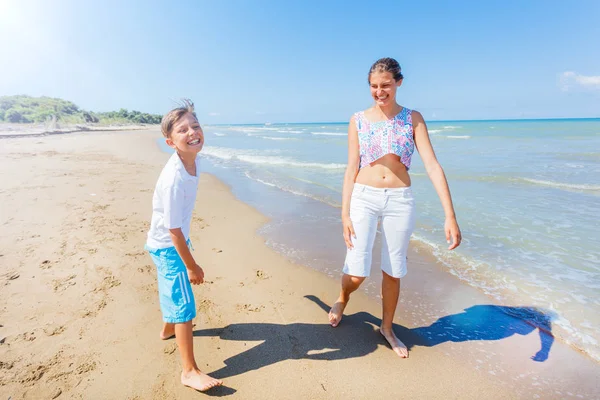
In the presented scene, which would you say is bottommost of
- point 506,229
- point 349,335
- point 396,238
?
point 349,335

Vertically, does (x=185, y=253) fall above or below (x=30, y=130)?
below

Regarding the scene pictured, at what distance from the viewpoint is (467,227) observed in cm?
543

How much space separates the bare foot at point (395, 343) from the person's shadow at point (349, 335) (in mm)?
63

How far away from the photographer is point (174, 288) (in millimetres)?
2180

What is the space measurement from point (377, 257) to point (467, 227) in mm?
2084

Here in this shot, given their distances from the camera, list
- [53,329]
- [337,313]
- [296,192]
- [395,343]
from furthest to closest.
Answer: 1. [296,192]
2. [337,313]
3. [53,329]
4. [395,343]

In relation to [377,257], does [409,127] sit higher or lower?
higher

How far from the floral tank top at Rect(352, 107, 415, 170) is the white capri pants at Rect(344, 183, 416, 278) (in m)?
0.25

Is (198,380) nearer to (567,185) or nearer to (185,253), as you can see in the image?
(185,253)

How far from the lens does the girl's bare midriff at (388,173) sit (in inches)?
94.4

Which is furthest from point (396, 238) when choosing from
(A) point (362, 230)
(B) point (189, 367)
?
(B) point (189, 367)

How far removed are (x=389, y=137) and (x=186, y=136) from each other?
1463 mm

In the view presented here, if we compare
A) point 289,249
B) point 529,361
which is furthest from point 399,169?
point 289,249

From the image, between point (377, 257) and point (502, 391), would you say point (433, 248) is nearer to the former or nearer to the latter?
point (377, 257)
